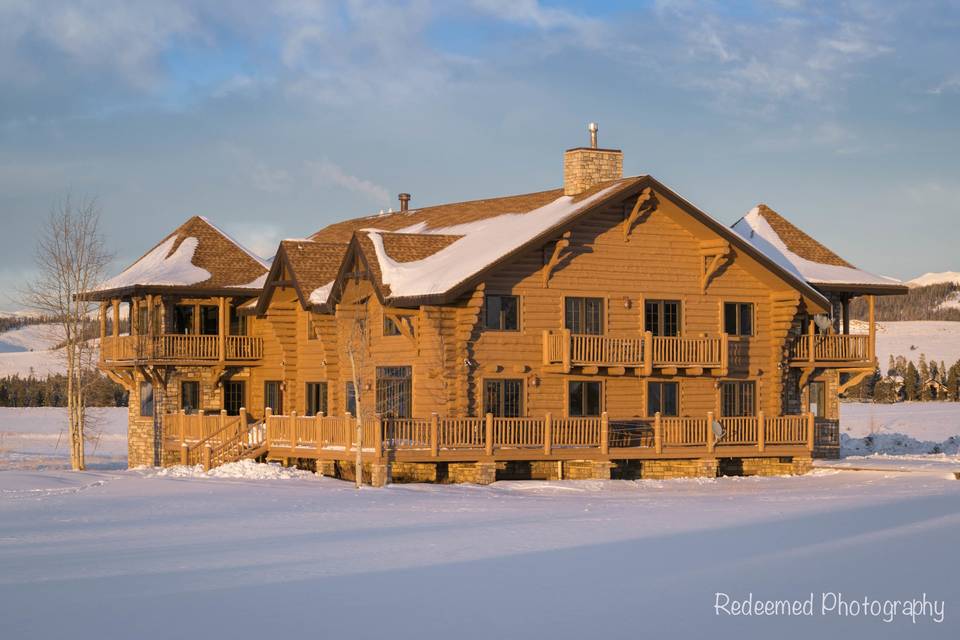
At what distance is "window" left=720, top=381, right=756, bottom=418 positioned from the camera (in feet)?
133

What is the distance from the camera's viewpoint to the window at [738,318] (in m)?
40.6

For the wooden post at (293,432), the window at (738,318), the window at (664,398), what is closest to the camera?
the wooden post at (293,432)

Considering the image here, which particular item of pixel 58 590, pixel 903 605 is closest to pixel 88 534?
pixel 58 590

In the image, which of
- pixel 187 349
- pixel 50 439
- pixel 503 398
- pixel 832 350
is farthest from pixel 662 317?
pixel 50 439

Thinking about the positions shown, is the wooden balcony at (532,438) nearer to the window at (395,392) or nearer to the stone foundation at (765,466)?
the stone foundation at (765,466)

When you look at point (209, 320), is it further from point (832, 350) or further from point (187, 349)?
point (832, 350)

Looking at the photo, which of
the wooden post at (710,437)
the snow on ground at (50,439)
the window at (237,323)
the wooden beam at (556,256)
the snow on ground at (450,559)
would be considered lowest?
the snow on ground at (50,439)

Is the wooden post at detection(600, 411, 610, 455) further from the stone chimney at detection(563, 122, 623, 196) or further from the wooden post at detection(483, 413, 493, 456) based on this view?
the stone chimney at detection(563, 122, 623, 196)

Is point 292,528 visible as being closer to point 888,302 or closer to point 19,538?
point 19,538

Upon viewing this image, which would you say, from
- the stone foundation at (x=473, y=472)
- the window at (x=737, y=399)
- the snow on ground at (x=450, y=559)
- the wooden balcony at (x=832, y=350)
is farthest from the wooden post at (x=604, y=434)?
the wooden balcony at (x=832, y=350)

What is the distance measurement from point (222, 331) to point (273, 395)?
2.66m

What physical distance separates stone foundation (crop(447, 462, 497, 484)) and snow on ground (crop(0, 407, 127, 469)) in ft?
56.8

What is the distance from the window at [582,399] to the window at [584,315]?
1380 millimetres

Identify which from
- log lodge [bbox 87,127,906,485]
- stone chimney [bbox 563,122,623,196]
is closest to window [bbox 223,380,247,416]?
log lodge [bbox 87,127,906,485]
